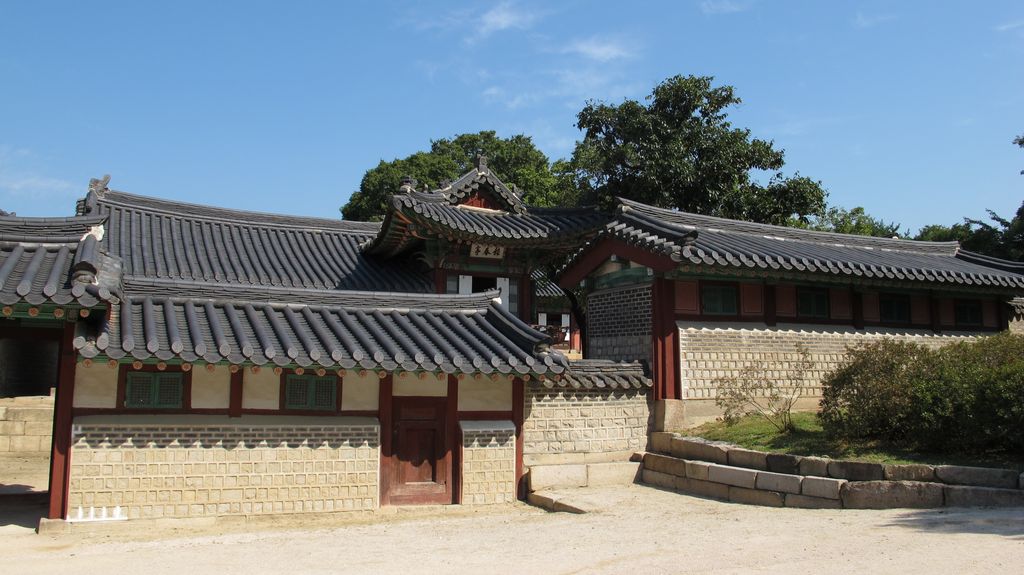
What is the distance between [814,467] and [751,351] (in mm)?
4489

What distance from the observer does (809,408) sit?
1538 centimetres

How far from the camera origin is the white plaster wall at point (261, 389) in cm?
1059

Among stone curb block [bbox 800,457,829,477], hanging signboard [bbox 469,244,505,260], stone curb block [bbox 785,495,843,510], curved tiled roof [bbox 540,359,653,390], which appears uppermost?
hanging signboard [bbox 469,244,505,260]

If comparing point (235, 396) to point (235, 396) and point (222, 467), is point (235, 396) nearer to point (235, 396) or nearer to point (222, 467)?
point (235, 396)

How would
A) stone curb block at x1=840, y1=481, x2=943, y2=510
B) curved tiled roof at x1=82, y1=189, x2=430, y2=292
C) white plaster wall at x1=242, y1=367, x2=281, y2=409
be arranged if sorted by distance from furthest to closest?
curved tiled roof at x1=82, y1=189, x2=430, y2=292 < white plaster wall at x1=242, y1=367, x2=281, y2=409 < stone curb block at x1=840, y1=481, x2=943, y2=510

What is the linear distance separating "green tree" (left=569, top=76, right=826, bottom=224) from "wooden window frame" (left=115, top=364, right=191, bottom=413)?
53.8 feet

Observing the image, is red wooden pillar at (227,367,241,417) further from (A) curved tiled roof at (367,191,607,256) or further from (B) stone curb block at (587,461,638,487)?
(A) curved tiled roof at (367,191,607,256)

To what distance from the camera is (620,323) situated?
15.5 meters

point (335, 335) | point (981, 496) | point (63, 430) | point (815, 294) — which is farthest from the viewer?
point (815, 294)

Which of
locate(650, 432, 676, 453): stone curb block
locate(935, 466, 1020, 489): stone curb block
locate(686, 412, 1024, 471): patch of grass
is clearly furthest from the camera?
locate(650, 432, 676, 453): stone curb block

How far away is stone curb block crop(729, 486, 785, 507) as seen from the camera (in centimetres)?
1084

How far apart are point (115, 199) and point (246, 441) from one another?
11915 millimetres

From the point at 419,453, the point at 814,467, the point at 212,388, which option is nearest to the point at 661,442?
the point at 814,467

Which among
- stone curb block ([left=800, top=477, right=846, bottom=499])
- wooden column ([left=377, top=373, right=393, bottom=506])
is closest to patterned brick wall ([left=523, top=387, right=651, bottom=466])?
wooden column ([left=377, top=373, right=393, bottom=506])
